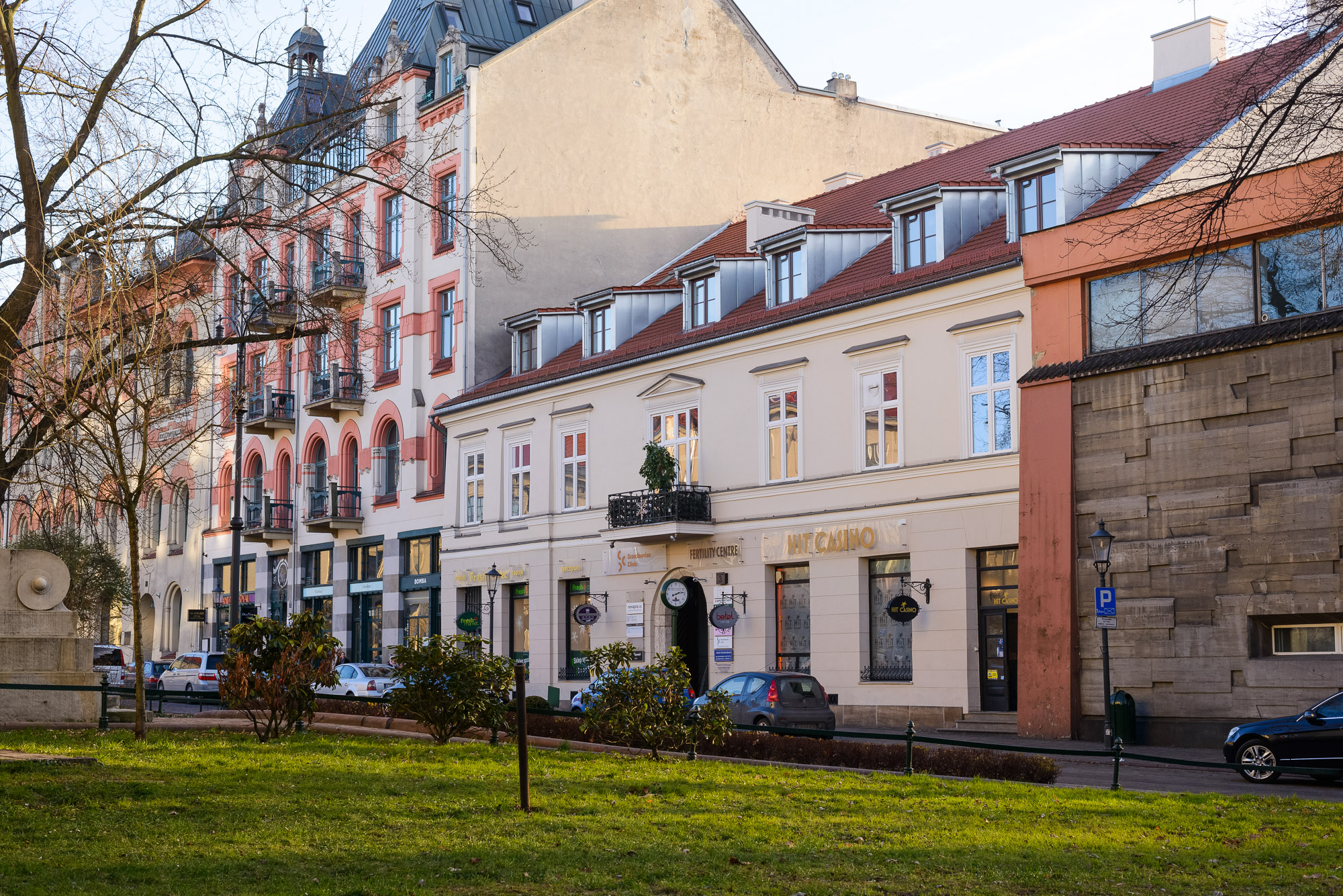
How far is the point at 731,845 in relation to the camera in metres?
11.6

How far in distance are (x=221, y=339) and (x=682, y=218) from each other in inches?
1228

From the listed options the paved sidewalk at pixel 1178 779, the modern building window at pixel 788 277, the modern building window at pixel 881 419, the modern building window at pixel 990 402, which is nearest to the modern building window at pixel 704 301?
the modern building window at pixel 788 277

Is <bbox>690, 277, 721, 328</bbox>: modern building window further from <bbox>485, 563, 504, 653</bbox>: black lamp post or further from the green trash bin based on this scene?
the green trash bin

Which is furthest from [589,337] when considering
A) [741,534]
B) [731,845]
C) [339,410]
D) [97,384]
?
[731,845]

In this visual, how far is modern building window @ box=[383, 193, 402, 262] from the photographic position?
4981 cm

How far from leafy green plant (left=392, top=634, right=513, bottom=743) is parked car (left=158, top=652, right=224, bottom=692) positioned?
27.1 meters

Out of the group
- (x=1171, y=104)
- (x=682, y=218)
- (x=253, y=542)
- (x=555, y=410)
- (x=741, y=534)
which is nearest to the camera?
(x=1171, y=104)

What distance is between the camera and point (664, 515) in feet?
117

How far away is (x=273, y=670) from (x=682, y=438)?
18499 mm

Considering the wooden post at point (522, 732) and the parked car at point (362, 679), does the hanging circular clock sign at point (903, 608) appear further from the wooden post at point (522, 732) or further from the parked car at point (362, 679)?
the wooden post at point (522, 732)

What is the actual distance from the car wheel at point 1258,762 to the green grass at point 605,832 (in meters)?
3.57

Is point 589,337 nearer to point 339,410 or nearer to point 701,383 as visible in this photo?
point 701,383

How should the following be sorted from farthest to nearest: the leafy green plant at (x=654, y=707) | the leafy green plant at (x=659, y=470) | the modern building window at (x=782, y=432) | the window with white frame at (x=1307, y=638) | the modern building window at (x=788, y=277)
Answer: the leafy green plant at (x=659, y=470) → the modern building window at (x=788, y=277) → the modern building window at (x=782, y=432) → the window with white frame at (x=1307, y=638) → the leafy green plant at (x=654, y=707)

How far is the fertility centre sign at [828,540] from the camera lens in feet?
101
